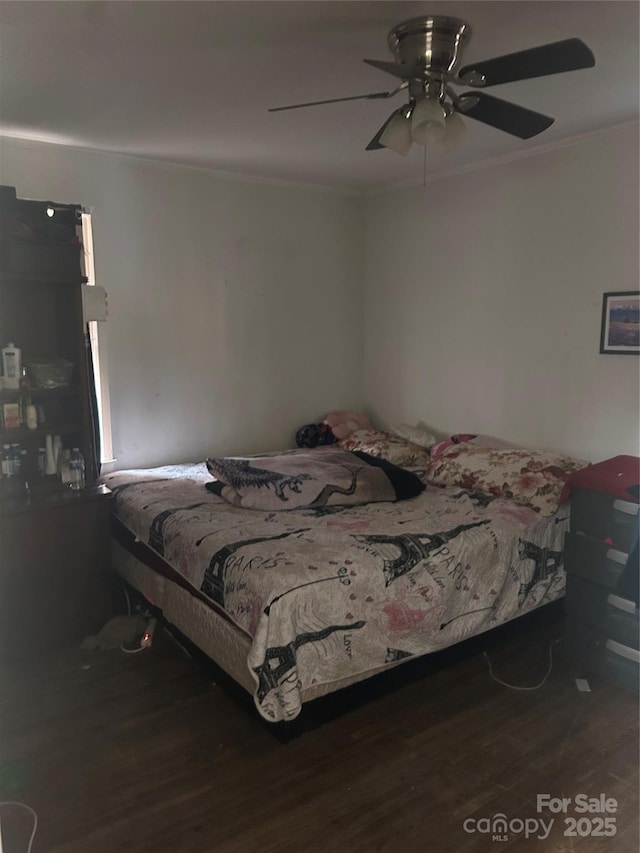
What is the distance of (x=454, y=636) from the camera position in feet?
8.37

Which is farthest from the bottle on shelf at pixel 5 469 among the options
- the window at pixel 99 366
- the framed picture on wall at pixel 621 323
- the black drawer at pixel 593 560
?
the framed picture on wall at pixel 621 323

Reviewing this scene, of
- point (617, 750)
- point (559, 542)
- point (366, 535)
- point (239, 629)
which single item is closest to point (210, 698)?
point (239, 629)

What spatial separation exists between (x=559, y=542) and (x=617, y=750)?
0.96 meters

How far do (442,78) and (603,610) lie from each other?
2.15 metres

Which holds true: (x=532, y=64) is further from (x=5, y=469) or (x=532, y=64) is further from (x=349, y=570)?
(x=5, y=469)

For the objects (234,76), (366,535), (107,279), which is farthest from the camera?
(107,279)

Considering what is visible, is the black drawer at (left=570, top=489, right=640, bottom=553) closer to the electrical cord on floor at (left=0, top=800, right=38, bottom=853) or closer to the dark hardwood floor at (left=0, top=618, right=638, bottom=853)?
the dark hardwood floor at (left=0, top=618, right=638, bottom=853)

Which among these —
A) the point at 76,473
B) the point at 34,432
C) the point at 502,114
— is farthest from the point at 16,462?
the point at 502,114

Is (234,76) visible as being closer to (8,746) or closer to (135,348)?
(135,348)

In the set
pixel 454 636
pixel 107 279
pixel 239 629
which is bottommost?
pixel 454 636

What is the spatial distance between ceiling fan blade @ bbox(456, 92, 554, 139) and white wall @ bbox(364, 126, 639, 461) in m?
1.12

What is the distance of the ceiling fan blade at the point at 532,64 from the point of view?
1682 millimetres

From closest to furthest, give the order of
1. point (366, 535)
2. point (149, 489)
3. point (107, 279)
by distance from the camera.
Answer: point (366, 535)
point (149, 489)
point (107, 279)

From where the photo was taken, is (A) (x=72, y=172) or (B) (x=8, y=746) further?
(A) (x=72, y=172)
